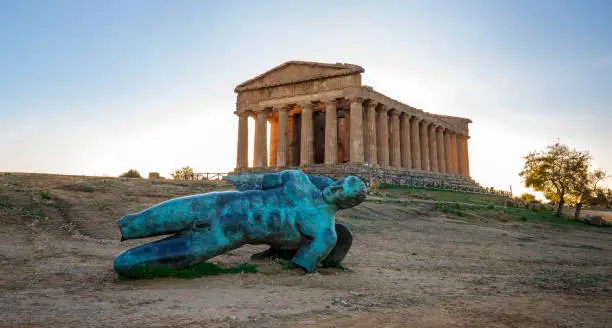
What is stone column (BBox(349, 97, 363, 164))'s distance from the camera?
33372mm

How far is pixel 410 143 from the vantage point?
42875 mm

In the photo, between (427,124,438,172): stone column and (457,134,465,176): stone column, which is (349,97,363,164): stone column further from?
(457,134,465,176): stone column

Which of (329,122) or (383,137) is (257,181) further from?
(383,137)

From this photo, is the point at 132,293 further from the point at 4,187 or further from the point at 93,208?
the point at 4,187

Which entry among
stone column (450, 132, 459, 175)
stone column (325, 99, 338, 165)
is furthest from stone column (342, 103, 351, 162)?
stone column (450, 132, 459, 175)

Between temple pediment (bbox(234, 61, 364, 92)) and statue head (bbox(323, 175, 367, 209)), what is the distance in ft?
92.5

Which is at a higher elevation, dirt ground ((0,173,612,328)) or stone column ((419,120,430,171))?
stone column ((419,120,430,171))

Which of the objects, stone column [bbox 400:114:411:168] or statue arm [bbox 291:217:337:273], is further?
stone column [bbox 400:114:411:168]

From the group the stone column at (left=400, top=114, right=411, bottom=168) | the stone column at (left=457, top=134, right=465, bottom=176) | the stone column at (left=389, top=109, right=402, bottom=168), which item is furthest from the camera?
the stone column at (left=457, top=134, right=465, bottom=176)

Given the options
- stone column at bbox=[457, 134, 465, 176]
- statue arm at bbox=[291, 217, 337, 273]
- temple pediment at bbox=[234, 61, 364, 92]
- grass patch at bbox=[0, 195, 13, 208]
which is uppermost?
temple pediment at bbox=[234, 61, 364, 92]

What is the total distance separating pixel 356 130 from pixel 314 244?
28449 millimetres

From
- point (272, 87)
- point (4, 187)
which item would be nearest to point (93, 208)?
point (4, 187)

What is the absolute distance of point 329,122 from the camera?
114 ft

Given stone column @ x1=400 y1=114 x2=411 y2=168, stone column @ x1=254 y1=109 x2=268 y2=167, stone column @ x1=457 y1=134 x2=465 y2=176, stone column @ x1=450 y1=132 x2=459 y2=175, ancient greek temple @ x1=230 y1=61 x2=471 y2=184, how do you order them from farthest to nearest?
1. stone column @ x1=457 y1=134 x2=465 y2=176
2. stone column @ x1=450 y1=132 x2=459 y2=175
3. stone column @ x1=400 y1=114 x2=411 y2=168
4. stone column @ x1=254 y1=109 x2=268 y2=167
5. ancient greek temple @ x1=230 y1=61 x2=471 y2=184
